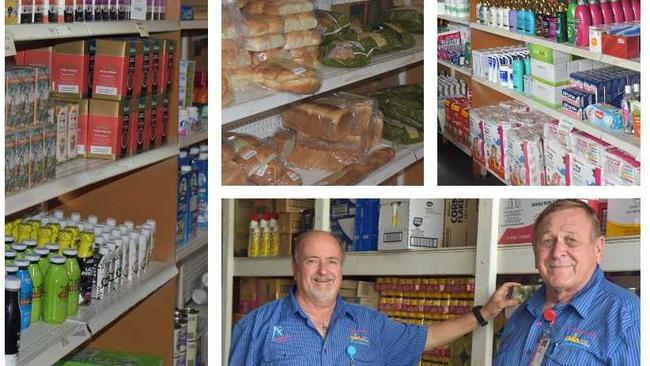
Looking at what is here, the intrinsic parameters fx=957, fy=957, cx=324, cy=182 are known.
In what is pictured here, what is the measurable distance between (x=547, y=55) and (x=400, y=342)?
228 centimetres

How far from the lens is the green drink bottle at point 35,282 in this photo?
2863 millimetres

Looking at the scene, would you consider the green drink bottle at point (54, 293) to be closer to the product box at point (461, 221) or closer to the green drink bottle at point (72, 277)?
the green drink bottle at point (72, 277)

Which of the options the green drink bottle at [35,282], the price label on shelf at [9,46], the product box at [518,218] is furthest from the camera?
the green drink bottle at [35,282]

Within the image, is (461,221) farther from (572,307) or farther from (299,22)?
(299,22)

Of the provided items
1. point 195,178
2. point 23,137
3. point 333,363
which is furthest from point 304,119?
point 333,363

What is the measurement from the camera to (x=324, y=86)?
3234 mm

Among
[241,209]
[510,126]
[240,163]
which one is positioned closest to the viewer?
[241,209]

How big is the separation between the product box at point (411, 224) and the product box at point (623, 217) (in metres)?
0.40

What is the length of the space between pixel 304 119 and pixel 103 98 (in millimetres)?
708

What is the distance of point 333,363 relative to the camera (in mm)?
2350

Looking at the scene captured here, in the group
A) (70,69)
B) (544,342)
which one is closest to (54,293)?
(70,69)

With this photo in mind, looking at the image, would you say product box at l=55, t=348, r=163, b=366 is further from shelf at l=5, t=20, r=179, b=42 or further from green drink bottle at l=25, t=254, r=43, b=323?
shelf at l=5, t=20, r=179, b=42

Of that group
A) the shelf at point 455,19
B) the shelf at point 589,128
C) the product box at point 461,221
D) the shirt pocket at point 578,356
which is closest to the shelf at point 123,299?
the product box at point 461,221

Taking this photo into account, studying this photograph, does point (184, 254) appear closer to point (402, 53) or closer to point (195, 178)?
point (195, 178)
